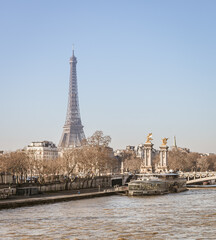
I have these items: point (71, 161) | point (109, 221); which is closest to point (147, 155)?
point (71, 161)

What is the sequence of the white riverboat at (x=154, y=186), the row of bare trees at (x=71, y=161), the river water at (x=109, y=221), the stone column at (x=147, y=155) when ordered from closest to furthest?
the river water at (x=109, y=221) < the white riverboat at (x=154, y=186) < the row of bare trees at (x=71, y=161) < the stone column at (x=147, y=155)

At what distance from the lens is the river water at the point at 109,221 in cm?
3722

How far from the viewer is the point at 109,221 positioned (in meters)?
44.2

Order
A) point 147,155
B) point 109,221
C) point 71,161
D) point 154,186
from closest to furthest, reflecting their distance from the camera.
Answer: point 109,221, point 154,186, point 71,161, point 147,155

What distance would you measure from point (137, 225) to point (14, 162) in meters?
55.0

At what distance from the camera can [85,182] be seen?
9144cm

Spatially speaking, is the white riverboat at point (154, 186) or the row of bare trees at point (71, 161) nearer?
the white riverboat at point (154, 186)

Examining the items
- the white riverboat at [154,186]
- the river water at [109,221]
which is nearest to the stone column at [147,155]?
the white riverboat at [154,186]

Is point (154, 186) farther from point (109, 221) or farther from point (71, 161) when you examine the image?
point (109, 221)

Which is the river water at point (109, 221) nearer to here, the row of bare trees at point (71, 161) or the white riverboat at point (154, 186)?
the white riverboat at point (154, 186)

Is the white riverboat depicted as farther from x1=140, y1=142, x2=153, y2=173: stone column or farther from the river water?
x1=140, y1=142, x2=153, y2=173: stone column

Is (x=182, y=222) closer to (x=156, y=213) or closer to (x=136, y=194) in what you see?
(x=156, y=213)

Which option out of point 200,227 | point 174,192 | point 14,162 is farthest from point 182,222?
point 14,162

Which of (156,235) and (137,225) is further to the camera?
(137,225)
